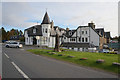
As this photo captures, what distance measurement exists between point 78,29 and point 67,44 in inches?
287

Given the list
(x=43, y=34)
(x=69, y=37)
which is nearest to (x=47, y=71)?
(x=43, y=34)

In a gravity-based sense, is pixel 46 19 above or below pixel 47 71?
above

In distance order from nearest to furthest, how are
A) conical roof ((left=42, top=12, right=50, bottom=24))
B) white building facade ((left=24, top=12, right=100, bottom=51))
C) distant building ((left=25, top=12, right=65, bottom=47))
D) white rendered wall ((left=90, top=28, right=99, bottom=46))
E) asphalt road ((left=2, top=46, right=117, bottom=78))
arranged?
asphalt road ((left=2, top=46, right=117, bottom=78)) < white rendered wall ((left=90, top=28, right=99, bottom=46)) < white building facade ((left=24, top=12, right=100, bottom=51)) < conical roof ((left=42, top=12, right=50, bottom=24)) < distant building ((left=25, top=12, right=65, bottom=47))

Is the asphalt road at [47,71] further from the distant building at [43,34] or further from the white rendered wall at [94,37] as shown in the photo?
the distant building at [43,34]

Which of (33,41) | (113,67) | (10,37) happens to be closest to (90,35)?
(33,41)

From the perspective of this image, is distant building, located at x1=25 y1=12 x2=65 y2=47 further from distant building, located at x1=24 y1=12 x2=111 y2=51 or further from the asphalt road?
the asphalt road

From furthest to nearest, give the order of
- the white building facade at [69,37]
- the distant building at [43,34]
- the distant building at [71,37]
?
the distant building at [43,34]
the white building facade at [69,37]
the distant building at [71,37]

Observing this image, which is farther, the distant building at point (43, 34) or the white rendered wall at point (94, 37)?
the distant building at point (43, 34)

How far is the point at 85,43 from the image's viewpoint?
4194 cm

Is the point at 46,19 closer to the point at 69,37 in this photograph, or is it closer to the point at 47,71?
the point at 69,37

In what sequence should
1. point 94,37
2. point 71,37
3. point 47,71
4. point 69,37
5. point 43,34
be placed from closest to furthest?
point 47,71 → point 94,37 → point 43,34 → point 71,37 → point 69,37

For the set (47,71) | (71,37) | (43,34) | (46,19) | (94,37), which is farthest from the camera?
(71,37)

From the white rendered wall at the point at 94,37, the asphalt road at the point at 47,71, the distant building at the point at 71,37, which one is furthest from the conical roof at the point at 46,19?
the asphalt road at the point at 47,71

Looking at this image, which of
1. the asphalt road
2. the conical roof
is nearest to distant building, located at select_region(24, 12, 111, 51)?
the conical roof
